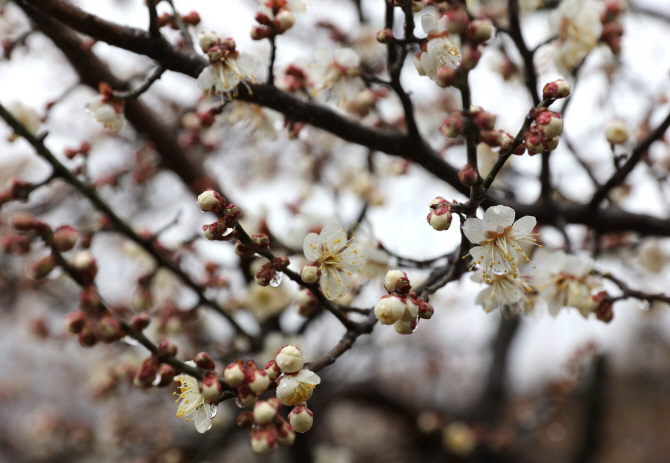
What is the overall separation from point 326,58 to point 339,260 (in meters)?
0.68

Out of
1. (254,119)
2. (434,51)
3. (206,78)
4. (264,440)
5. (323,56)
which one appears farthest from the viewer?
(254,119)

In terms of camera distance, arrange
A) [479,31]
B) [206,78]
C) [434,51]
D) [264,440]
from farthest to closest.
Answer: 1. [206,78]
2. [434,51]
3. [479,31]
4. [264,440]

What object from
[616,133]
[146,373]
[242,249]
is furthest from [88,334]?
[616,133]

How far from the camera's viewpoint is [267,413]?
785 millimetres

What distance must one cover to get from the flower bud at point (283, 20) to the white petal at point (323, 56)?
19 centimetres

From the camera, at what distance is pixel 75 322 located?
2.97 ft

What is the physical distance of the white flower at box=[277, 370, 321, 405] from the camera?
821mm

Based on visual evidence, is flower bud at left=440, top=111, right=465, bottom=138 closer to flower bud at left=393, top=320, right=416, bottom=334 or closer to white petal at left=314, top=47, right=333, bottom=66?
flower bud at left=393, top=320, right=416, bottom=334

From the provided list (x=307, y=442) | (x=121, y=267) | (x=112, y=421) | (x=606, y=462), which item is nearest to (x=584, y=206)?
(x=307, y=442)

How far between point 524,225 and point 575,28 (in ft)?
2.95

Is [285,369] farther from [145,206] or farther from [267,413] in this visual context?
[145,206]

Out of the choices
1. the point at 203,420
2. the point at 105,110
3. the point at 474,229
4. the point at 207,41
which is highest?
the point at 207,41

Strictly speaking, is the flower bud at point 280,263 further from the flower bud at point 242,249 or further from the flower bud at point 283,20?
the flower bud at point 283,20

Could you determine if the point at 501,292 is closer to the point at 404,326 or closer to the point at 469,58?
the point at 404,326
